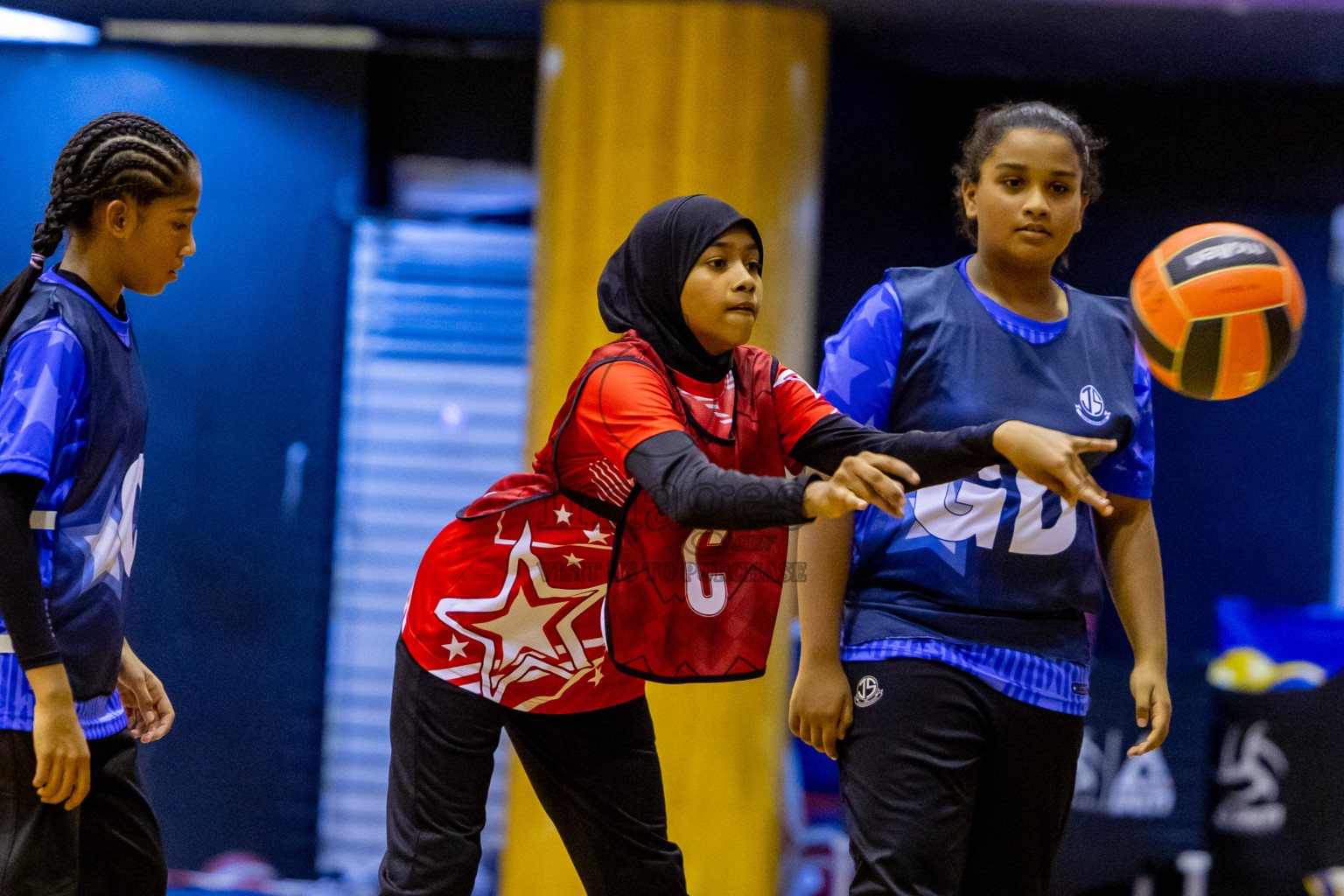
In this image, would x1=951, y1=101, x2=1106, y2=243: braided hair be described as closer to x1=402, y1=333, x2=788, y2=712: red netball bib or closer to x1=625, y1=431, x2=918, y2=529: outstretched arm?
x1=402, y1=333, x2=788, y2=712: red netball bib

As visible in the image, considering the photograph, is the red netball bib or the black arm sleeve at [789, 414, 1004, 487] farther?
the red netball bib

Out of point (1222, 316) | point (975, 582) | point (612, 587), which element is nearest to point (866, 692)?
point (975, 582)

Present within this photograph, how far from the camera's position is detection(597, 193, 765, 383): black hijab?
2.36 m

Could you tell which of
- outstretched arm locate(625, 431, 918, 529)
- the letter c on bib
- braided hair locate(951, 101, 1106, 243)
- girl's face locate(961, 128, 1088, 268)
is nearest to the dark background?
braided hair locate(951, 101, 1106, 243)

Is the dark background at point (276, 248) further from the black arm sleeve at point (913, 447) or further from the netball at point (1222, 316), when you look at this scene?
the black arm sleeve at point (913, 447)

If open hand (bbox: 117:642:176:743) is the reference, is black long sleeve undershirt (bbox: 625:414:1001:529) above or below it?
above

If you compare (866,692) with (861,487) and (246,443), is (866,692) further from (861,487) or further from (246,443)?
(246,443)

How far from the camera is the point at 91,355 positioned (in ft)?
7.45

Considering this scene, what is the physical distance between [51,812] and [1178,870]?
3.67 meters

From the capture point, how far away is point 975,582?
2.50m

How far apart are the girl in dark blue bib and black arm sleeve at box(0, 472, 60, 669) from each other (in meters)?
1.34

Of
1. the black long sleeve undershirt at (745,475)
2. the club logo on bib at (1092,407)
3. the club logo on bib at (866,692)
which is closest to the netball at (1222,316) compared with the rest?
the club logo on bib at (1092,407)

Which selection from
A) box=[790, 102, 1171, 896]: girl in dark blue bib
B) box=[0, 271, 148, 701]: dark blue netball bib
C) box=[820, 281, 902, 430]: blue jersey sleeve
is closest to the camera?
box=[0, 271, 148, 701]: dark blue netball bib

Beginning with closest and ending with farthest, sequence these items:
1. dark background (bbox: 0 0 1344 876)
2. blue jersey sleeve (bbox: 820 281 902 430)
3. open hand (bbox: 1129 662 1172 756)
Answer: blue jersey sleeve (bbox: 820 281 902 430) → open hand (bbox: 1129 662 1172 756) → dark background (bbox: 0 0 1344 876)
